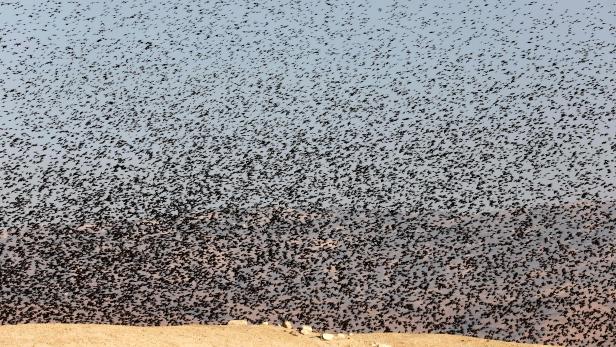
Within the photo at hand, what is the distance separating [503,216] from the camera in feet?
28.8

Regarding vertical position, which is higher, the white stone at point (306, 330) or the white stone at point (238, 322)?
the white stone at point (306, 330)

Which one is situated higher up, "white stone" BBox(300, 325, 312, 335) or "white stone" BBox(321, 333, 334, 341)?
"white stone" BBox(321, 333, 334, 341)

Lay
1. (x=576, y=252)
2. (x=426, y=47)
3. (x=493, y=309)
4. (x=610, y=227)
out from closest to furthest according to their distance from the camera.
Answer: (x=493, y=309) → (x=576, y=252) → (x=610, y=227) → (x=426, y=47)

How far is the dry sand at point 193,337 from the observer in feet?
20.6

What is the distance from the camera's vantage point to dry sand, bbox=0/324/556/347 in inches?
247

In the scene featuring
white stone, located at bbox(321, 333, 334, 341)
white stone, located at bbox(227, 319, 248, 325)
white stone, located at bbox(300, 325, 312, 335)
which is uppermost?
white stone, located at bbox(321, 333, 334, 341)

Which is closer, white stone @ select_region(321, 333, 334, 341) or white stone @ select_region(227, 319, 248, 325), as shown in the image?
white stone @ select_region(321, 333, 334, 341)

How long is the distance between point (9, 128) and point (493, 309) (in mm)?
4950

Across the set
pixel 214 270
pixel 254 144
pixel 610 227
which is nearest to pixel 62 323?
pixel 214 270

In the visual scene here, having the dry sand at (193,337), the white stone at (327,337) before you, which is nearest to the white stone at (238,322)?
the dry sand at (193,337)

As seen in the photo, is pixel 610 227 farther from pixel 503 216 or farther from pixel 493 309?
pixel 493 309

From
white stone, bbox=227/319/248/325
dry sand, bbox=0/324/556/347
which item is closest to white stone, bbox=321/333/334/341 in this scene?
dry sand, bbox=0/324/556/347

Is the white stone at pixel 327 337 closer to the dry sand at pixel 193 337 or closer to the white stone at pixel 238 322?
the dry sand at pixel 193 337

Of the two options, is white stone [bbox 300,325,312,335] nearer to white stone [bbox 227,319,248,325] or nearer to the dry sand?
the dry sand
